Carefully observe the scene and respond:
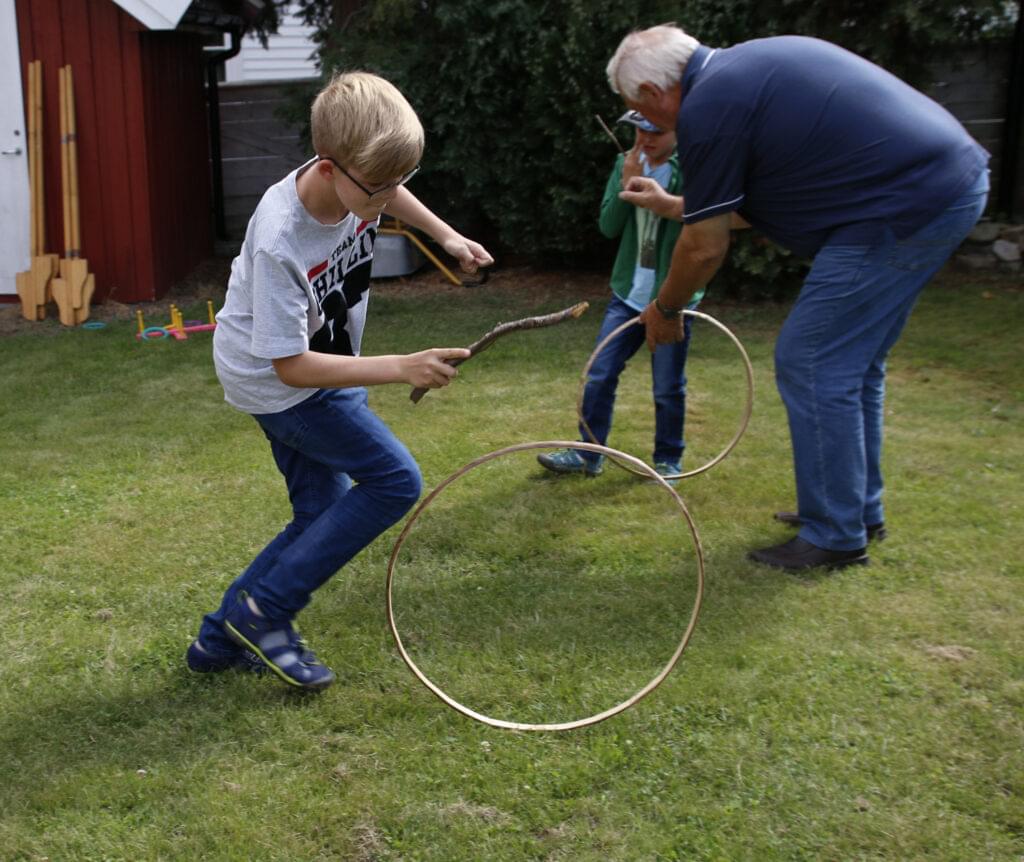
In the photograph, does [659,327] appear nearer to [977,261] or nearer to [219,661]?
[219,661]

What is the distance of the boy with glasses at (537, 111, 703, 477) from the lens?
5.05 m

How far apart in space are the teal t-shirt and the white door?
682cm

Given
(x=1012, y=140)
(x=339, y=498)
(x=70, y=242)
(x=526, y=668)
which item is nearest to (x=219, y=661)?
(x=339, y=498)

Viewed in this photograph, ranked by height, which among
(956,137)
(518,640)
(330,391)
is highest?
(956,137)

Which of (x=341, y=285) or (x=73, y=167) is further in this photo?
(x=73, y=167)

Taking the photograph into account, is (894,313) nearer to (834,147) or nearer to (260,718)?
(834,147)

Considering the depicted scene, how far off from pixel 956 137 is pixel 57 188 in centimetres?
833

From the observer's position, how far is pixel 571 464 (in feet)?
Result: 17.3

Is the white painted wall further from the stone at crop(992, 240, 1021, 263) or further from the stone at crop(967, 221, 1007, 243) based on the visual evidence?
the stone at crop(992, 240, 1021, 263)

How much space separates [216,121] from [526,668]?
35.3 feet

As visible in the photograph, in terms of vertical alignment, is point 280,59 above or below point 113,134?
below

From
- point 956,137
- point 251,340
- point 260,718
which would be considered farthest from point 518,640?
point 956,137

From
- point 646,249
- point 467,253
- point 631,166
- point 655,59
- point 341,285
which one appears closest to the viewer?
point 341,285

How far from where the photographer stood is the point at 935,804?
110 inches
